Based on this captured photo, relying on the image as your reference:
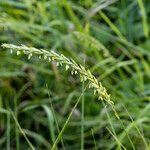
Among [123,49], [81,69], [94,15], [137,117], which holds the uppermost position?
[94,15]

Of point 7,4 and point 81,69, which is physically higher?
point 7,4

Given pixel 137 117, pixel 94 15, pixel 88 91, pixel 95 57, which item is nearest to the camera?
pixel 137 117

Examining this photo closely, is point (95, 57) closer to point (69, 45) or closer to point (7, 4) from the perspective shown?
point (69, 45)

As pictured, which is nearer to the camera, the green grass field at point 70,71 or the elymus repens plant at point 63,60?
the elymus repens plant at point 63,60

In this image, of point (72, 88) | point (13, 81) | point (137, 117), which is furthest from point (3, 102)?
point (137, 117)

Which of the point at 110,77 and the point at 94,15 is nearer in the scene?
the point at 110,77

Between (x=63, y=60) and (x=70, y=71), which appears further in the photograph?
(x=70, y=71)

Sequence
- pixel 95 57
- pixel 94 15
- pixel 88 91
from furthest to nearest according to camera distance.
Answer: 1. pixel 94 15
2. pixel 95 57
3. pixel 88 91

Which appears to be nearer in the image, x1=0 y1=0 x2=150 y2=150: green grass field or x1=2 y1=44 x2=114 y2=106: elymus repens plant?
x1=2 y1=44 x2=114 y2=106: elymus repens plant
